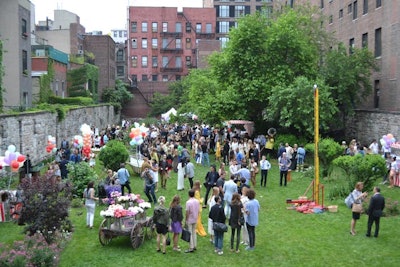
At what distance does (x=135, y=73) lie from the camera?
263ft

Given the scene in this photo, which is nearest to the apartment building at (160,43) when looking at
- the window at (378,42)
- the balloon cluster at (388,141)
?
the window at (378,42)

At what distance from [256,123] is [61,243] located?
2335 centimetres

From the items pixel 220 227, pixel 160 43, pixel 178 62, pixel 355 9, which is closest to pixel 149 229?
pixel 220 227

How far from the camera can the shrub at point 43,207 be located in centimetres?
1159

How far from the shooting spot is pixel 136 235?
12578 millimetres

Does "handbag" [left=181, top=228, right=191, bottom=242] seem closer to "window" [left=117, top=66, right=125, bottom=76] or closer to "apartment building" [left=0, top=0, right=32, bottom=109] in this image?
"apartment building" [left=0, top=0, right=32, bottom=109]

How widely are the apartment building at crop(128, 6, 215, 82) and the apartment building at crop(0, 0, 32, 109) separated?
4301cm

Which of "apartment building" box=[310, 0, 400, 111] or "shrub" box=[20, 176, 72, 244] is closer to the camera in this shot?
"shrub" box=[20, 176, 72, 244]

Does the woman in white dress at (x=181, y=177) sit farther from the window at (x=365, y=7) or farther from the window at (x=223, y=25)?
the window at (x=223, y=25)

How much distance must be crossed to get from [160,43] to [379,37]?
164 feet

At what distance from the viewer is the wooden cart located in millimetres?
12516

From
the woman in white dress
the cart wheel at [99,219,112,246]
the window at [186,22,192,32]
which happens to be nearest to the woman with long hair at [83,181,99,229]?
the cart wheel at [99,219,112,246]

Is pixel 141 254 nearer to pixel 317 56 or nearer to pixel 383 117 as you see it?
pixel 383 117

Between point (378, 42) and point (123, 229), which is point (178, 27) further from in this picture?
point (123, 229)
